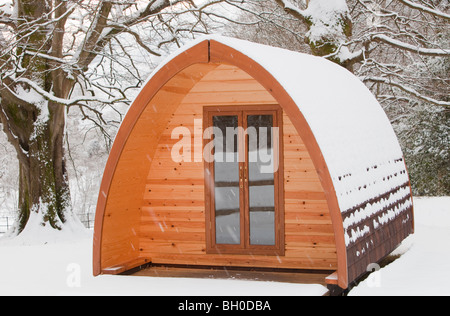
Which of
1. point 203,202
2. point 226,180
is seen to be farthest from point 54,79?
point 226,180

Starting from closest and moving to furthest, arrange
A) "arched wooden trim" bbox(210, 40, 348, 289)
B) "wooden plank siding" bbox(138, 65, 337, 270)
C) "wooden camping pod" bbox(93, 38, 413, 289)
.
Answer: "arched wooden trim" bbox(210, 40, 348, 289)
"wooden camping pod" bbox(93, 38, 413, 289)
"wooden plank siding" bbox(138, 65, 337, 270)

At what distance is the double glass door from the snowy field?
1049 millimetres

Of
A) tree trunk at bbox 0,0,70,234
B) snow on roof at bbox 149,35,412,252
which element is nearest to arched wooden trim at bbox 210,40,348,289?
snow on roof at bbox 149,35,412,252

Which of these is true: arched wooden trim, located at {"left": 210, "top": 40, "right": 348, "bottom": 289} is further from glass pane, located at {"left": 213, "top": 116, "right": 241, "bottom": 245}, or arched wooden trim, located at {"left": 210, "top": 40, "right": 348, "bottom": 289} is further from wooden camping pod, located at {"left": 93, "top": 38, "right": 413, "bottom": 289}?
glass pane, located at {"left": 213, "top": 116, "right": 241, "bottom": 245}

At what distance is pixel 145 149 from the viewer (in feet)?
25.1

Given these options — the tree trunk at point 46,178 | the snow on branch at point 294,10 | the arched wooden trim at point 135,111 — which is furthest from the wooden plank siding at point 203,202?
the snow on branch at point 294,10

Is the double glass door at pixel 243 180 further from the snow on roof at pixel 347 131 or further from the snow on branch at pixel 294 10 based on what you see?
the snow on branch at pixel 294 10

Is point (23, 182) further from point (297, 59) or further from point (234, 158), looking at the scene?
point (297, 59)

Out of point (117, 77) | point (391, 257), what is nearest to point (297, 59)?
point (391, 257)

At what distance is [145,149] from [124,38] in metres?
5.89

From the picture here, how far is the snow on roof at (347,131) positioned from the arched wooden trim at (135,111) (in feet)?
0.36

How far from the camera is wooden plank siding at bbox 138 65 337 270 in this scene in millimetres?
7465

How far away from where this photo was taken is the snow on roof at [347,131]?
237 inches

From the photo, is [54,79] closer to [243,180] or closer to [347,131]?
[243,180]
